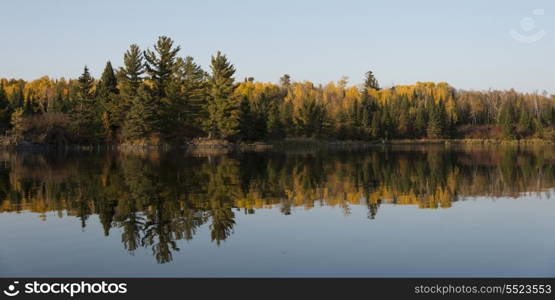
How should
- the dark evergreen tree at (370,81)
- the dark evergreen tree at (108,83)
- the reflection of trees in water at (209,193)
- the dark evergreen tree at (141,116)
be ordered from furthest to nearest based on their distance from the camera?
the dark evergreen tree at (370,81)
the dark evergreen tree at (108,83)
the dark evergreen tree at (141,116)
the reflection of trees in water at (209,193)

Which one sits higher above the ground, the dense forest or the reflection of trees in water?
the dense forest

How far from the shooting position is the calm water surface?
9.28 m

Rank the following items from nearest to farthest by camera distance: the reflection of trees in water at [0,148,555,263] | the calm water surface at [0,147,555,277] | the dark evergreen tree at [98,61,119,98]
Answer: the calm water surface at [0,147,555,277]
the reflection of trees in water at [0,148,555,263]
the dark evergreen tree at [98,61,119,98]

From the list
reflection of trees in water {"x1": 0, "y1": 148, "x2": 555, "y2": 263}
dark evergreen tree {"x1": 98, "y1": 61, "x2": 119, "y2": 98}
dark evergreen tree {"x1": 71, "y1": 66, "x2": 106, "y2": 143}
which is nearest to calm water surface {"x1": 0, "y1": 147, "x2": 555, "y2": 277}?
reflection of trees in water {"x1": 0, "y1": 148, "x2": 555, "y2": 263}

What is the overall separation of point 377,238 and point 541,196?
10969 millimetres

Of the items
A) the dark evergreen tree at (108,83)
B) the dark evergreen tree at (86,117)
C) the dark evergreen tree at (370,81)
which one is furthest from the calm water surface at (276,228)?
the dark evergreen tree at (370,81)

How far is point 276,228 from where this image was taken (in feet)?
42.5

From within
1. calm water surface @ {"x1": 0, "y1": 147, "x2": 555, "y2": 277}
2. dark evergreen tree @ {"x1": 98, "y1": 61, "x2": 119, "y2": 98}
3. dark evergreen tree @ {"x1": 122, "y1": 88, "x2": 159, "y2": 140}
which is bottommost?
calm water surface @ {"x1": 0, "y1": 147, "x2": 555, "y2": 277}

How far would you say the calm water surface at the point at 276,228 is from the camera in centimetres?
928

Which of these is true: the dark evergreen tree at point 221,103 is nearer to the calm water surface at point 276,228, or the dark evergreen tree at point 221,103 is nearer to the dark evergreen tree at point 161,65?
the dark evergreen tree at point 161,65
